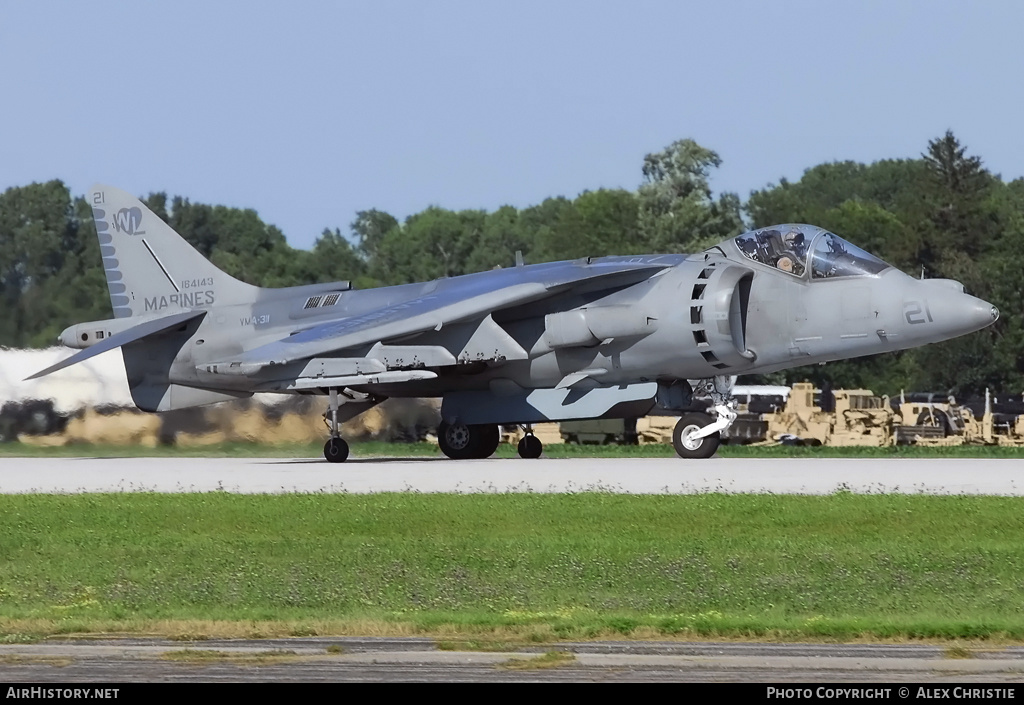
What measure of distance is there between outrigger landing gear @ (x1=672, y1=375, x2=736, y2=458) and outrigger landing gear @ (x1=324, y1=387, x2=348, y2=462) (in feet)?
16.6

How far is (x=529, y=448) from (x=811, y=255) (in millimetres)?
5693

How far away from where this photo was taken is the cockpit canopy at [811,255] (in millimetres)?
21344

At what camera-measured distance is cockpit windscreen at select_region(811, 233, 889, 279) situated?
21297 mm

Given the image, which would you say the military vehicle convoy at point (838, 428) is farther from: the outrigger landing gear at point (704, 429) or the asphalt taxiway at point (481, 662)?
the asphalt taxiway at point (481, 662)

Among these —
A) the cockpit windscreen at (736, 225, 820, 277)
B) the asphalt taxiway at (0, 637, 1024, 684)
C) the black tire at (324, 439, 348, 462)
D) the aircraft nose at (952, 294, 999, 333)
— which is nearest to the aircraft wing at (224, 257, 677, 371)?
the cockpit windscreen at (736, 225, 820, 277)

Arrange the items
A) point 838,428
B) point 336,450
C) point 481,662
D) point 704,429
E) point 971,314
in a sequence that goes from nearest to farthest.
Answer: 1. point 481,662
2. point 971,314
3. point 704,429
4. point 336,450
5. point 838,428

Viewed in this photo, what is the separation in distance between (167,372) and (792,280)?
34.3ft

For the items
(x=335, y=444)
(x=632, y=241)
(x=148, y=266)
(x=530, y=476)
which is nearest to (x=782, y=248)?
(x=530, y=476)

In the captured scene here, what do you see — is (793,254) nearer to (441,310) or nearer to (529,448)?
(441,310)

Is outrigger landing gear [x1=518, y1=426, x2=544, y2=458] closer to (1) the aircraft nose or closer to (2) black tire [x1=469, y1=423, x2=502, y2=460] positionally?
(2) black tire [x1=469, y1=423, x2=502, y2=460]

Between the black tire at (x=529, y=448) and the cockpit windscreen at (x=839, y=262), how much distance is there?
5.49m

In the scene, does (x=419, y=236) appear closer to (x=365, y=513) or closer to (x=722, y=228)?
(x=722, y=228)

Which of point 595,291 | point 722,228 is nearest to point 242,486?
point 595,291

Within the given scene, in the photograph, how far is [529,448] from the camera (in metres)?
24.2
